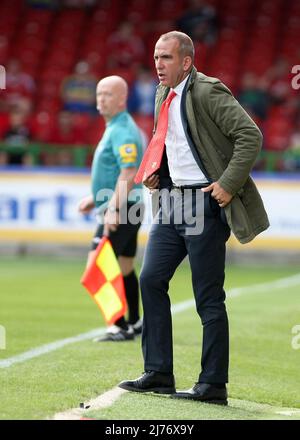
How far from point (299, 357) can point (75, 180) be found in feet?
33.7

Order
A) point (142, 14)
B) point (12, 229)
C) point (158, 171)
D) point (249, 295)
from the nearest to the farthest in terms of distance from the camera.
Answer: point (158, 171) < point (249, 295) < point (12, 229) < point (142, 14)

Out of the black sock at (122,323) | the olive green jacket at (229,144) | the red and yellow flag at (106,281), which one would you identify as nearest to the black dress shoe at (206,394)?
the olive green jacket at (229,144)

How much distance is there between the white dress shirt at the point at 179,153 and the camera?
7090 mm

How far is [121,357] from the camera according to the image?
8781mm

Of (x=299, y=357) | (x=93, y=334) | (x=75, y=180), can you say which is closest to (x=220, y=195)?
(x=299, y=357)

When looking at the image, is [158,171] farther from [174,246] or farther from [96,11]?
[96,11]

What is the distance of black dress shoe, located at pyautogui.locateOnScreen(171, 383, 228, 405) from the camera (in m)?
6.94

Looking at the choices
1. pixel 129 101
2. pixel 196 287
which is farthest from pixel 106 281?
pixel 129 101

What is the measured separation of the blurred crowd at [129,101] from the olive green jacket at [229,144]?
1215 centimetres

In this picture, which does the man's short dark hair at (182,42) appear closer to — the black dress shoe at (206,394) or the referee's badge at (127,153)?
the black dress shoe at (206,394)

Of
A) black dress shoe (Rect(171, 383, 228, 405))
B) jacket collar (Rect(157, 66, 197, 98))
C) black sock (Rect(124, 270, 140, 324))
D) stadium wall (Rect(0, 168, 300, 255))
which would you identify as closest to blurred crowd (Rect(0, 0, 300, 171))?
stadium wall (Rect(0, 168, 300, 255))

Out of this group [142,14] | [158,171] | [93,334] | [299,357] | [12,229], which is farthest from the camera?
[142,14]

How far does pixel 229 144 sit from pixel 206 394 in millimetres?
1534

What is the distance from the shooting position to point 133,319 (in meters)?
10.4
